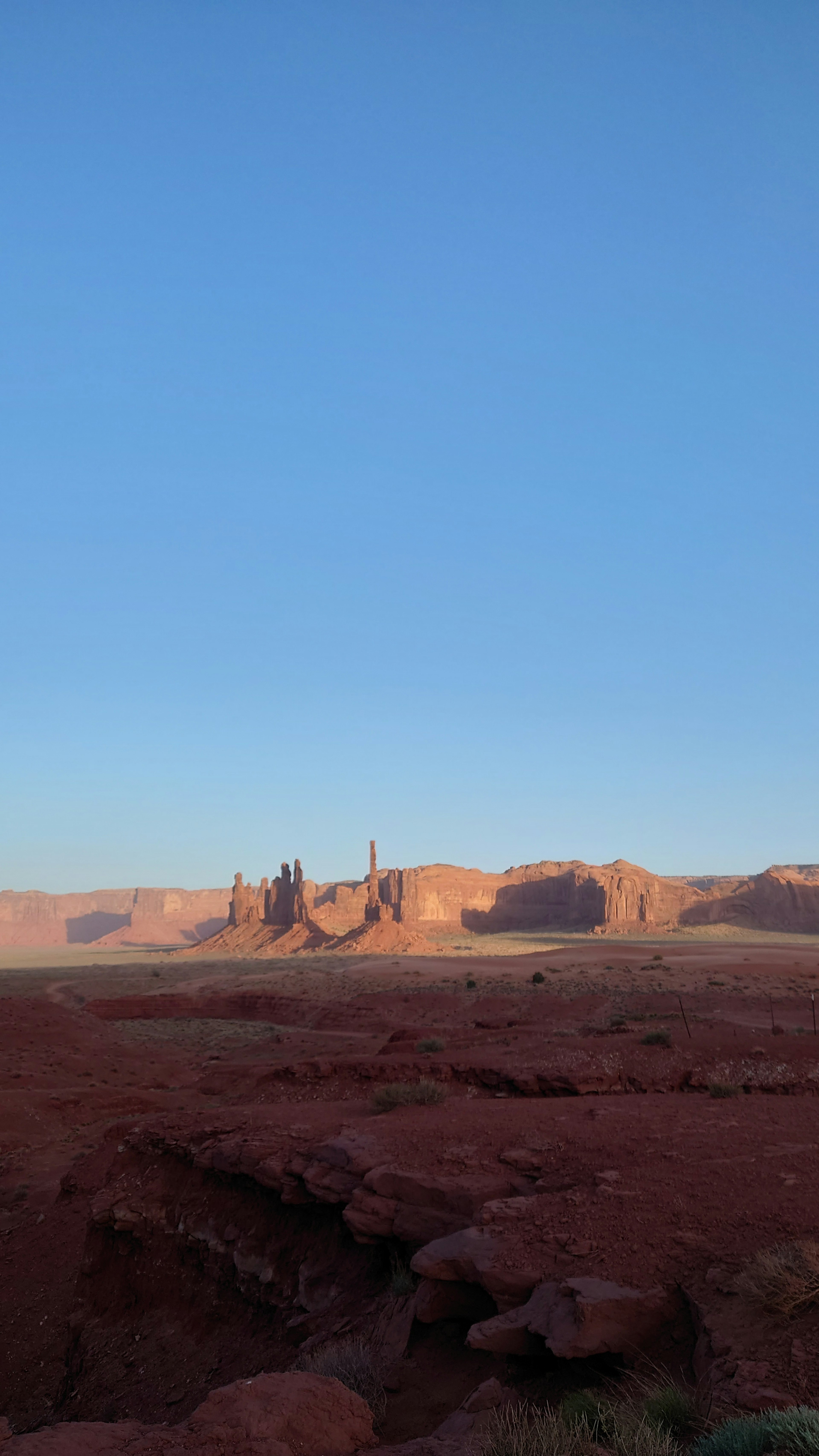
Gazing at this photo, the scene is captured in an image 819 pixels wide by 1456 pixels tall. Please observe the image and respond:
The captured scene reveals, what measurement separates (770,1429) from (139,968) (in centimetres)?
7431

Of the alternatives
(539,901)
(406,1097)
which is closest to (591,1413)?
(406,1097)

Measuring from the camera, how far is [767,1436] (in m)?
3.74

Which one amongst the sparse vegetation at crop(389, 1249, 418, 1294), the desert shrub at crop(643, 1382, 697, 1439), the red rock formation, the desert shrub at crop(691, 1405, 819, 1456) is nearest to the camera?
the desert shrub at crop(691, 1405, 819, 1456)

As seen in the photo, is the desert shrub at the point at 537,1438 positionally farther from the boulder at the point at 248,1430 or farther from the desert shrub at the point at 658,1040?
the desert shrub at the point at 658,1040

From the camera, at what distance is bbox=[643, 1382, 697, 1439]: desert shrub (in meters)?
4.40

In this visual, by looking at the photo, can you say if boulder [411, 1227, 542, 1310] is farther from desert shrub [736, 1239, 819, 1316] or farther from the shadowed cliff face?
the shadowed cliff face

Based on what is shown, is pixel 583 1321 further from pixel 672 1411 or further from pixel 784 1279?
pixel 784 1279

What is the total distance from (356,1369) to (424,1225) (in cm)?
164

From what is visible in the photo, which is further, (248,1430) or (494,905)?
(494,905)

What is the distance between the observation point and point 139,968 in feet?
234

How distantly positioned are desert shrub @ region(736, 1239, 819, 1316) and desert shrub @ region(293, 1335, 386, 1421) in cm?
284

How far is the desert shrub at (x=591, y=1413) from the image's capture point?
4.55 m

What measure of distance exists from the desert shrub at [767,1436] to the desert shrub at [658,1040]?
558 inches

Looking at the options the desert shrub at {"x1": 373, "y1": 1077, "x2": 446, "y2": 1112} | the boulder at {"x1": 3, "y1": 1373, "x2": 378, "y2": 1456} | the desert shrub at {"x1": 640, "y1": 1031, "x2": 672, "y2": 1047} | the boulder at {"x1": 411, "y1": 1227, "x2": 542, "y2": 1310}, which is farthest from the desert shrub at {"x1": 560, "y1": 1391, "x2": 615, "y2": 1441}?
the desert shrub at {"x1": 640, "y1": 1031, "x2": 672, "y2": 1047}
